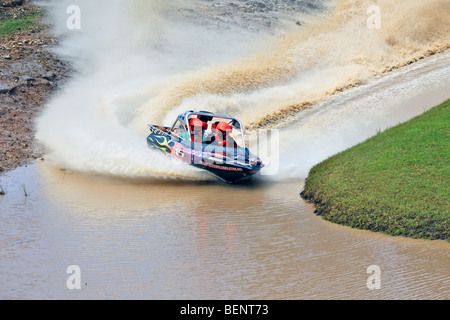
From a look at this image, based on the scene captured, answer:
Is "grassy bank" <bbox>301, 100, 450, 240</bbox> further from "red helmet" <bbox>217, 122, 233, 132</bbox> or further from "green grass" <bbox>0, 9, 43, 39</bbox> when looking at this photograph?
"green grass" <bbox>0, 9, 43, 39</bbox>

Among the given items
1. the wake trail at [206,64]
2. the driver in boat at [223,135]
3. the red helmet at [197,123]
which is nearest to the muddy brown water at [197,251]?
the driver in boat at [223,135]

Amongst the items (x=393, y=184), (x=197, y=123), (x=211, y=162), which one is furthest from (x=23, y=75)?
(x=393, y=184)

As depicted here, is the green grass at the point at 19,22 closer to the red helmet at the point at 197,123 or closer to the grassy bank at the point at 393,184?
the red helmet at the point at 197,123

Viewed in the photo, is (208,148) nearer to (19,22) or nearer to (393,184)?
(393,184)

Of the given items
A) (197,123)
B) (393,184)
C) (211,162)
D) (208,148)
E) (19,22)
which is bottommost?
(393,184)

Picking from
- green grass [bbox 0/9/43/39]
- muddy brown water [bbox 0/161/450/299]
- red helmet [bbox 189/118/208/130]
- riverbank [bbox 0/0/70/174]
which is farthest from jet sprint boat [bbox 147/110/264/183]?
green grass [bbox 0/9/43/39]

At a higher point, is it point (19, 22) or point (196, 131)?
point (19, 22)
